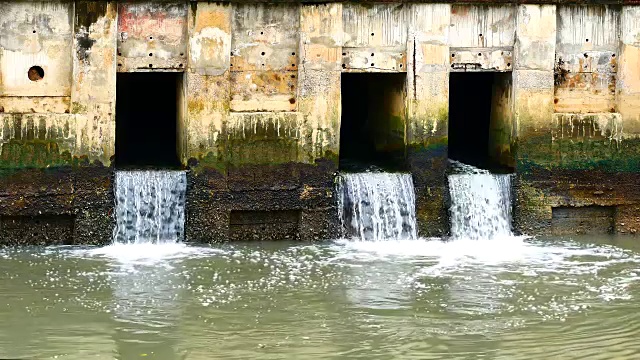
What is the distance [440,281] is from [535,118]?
3402 mm

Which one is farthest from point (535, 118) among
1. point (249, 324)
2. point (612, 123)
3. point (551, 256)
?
point (249, 324)

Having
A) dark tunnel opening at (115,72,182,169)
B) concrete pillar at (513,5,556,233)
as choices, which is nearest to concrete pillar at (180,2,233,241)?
dark tunnel opening at (115,72,182,169)

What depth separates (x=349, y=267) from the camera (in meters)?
13.4

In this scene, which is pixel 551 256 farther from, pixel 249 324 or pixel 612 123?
pixel 249 324

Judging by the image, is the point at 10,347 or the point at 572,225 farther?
the point at 572,225

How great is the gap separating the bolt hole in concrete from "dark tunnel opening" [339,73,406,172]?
390 centimetres

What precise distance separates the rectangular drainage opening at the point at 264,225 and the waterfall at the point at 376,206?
58 cm

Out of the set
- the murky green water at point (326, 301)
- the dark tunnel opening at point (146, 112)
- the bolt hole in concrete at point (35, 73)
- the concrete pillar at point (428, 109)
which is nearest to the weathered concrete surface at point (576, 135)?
the murky green water at point (326, 301)

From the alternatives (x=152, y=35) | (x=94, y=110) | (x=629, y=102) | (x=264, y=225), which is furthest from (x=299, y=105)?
(x=629, y=102)

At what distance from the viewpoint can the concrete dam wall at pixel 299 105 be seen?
556 inches

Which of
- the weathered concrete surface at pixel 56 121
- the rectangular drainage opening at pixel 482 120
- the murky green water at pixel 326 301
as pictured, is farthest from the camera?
the rectangular drainage opening at pixel 482 120

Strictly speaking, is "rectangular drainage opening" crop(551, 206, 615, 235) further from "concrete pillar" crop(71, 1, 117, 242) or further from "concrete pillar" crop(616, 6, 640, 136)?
"concrete pillar" crop(71, 1, 117, 242)

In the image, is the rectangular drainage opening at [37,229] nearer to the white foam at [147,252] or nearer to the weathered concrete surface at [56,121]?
the weathered concrete surface at [56,121]

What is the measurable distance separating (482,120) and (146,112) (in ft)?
15.4
